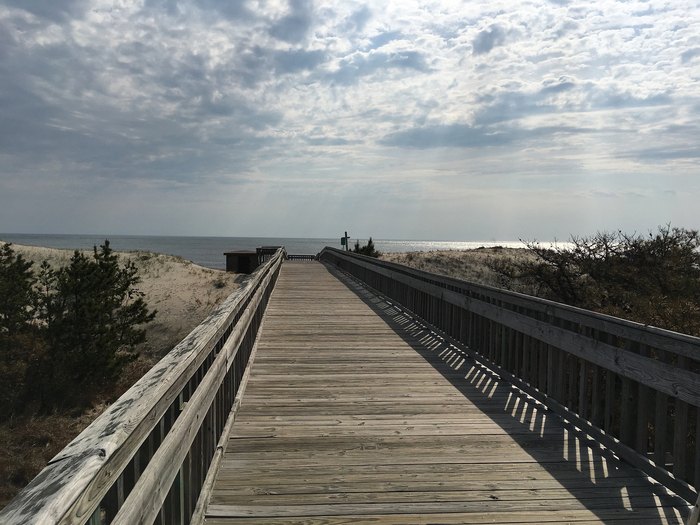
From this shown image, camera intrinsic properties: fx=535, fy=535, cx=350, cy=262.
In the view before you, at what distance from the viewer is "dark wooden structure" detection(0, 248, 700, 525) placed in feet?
7.07

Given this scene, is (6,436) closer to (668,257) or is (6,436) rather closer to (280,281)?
(280,281)

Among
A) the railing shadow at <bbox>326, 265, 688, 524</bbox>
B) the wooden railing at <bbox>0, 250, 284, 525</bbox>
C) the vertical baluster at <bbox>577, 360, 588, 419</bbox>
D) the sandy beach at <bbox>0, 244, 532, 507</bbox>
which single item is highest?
the wooden railing at <bbox>0, 250, 284, 525</bbox>

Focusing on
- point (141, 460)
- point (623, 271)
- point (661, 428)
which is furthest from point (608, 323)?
point (623, 271)

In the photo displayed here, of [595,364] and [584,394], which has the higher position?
[595,364]

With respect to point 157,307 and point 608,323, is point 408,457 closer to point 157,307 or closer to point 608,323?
point 608,323

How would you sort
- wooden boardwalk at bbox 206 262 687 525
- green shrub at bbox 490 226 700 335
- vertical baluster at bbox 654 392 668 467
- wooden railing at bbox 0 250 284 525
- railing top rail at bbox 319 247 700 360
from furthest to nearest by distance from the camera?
green shrub at bbox 490 226 700 335 → vertical baluster at bbox 654 392 668 467 → railing top rail at bbox 319 247 700 360 → wooden boardwalk at bbox 206 262 687 525 → wooden railing at bbox 0 250 284 525

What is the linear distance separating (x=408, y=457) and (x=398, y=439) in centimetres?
41

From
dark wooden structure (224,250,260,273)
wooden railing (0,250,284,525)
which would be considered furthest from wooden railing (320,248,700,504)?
dark wooden structure (224,250,260,273)

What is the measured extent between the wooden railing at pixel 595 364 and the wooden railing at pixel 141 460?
2918 millimetres

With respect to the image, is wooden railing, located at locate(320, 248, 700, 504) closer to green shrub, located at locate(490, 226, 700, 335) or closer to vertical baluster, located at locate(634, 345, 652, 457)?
vertical baluster, located at locate(634, 345, 652, 457)

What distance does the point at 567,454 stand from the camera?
4445 mm

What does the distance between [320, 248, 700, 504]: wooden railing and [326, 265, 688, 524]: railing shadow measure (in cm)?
11

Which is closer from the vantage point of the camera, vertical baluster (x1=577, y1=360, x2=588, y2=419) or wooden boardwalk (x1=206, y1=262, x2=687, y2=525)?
wooden boardwalk (x1=206, y1=262, x2=687, y2=525)

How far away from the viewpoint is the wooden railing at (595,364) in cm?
380
